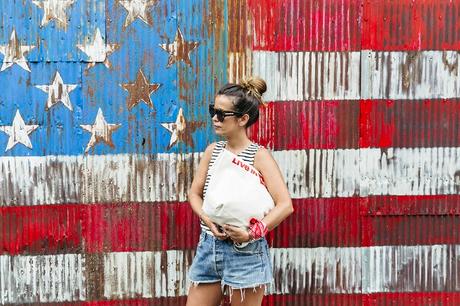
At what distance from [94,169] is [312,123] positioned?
155 centimetres

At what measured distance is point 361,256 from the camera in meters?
4.42

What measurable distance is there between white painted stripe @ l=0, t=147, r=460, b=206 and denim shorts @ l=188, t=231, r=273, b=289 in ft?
2.51

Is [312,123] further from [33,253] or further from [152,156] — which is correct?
[33,253]

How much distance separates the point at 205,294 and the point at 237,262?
35 centimetres

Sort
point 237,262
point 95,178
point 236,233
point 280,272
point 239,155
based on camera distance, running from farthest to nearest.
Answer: point 280,272, point 95,178, point 239,155, point 237,262, point 236,233

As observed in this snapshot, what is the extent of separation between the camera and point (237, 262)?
11.8 feet

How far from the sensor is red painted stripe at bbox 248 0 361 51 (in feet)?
14.1

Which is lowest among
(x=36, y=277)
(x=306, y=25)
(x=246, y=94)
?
(x=36, y=277)

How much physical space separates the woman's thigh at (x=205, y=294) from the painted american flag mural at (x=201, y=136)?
23.3 inches

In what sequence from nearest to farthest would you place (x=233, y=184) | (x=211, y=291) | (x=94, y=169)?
(x=233, y=184) → (x=211, y=291) → (x=94, y=169)

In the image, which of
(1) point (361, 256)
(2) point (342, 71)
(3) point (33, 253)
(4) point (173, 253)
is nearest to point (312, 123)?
(2) point (342, 71)

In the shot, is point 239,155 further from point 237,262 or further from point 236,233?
point 237,262

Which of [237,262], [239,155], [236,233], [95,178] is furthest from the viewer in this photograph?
[95,178]

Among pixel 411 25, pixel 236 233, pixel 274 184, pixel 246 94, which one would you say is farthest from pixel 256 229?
pixel 411 25
